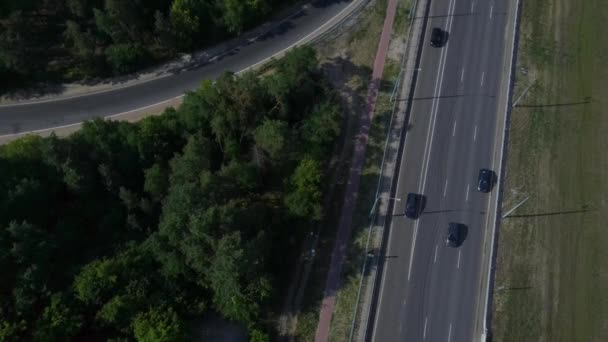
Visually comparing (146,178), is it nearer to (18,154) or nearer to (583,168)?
(18,154)

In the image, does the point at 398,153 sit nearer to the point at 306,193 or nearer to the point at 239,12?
the point at 306,193

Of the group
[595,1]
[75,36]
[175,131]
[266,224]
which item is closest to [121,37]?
[75,36]

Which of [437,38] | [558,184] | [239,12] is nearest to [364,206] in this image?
[558,184]

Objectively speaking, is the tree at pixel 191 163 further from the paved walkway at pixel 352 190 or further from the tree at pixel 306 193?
the paved walkway at pixel 352 190

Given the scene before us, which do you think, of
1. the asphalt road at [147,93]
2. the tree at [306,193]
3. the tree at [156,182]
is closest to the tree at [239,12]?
the asphalt road at [147,93]

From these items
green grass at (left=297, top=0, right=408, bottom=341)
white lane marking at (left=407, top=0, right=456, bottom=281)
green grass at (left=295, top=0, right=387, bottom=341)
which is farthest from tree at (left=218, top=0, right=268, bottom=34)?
white lane marking at (left=407, top=0, right=456, bottom=281)

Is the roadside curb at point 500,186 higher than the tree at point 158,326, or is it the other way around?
the roadside curb at point 500,186

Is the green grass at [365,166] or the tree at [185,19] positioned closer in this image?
the green grass at [365,166]
